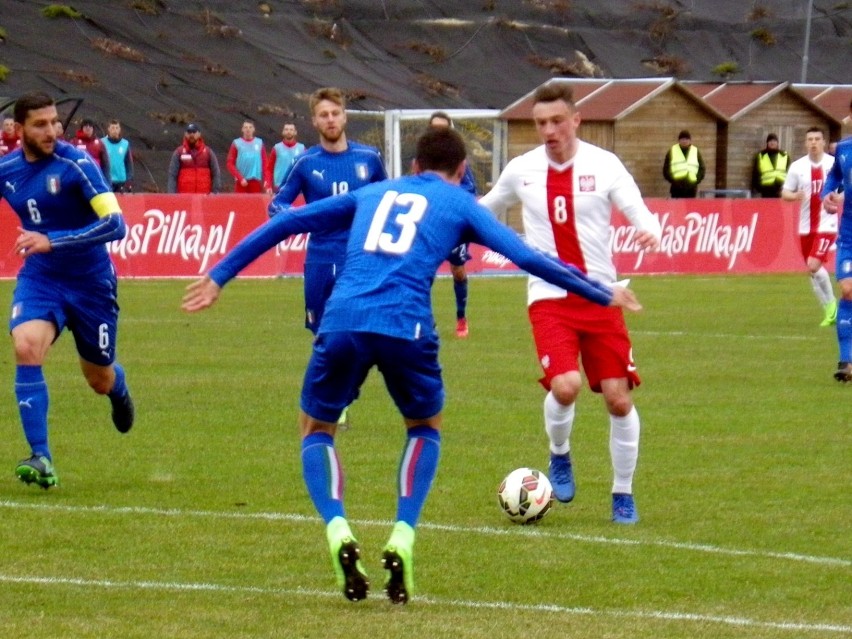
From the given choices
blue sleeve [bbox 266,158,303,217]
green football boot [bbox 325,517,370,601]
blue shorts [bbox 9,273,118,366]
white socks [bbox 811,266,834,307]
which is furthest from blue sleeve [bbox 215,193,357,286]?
white socks [bbox 811,266,834,307]

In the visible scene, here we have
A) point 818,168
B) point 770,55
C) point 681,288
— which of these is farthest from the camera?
point 770,55

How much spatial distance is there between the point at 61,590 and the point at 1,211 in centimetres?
1676

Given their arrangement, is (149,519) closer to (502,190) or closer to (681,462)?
(502,190)

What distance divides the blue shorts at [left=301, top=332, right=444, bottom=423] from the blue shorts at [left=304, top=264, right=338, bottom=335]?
162 inches

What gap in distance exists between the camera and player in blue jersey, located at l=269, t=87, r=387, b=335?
35.0 ft

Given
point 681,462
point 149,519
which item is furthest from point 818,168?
point 149,519

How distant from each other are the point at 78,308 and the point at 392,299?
10.6 ft

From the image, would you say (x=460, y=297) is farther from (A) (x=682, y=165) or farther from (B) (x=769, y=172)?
(B) (x=769, y=172)

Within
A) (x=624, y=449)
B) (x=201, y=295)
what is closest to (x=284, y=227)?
(x=201, y=295)

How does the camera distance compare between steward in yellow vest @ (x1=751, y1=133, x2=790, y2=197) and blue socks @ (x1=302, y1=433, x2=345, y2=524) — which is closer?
blue socks @ (x1=302, y1=433, x2=345, y2=524)

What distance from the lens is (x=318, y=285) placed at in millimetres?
10742

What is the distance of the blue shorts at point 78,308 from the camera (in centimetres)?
899

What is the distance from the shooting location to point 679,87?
123ft

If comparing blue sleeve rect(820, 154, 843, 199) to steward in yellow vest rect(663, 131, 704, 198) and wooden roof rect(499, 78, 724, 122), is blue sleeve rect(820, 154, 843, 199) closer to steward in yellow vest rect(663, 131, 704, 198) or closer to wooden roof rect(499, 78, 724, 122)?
steward in yellow vest rect(663, 131, 704, 198)
